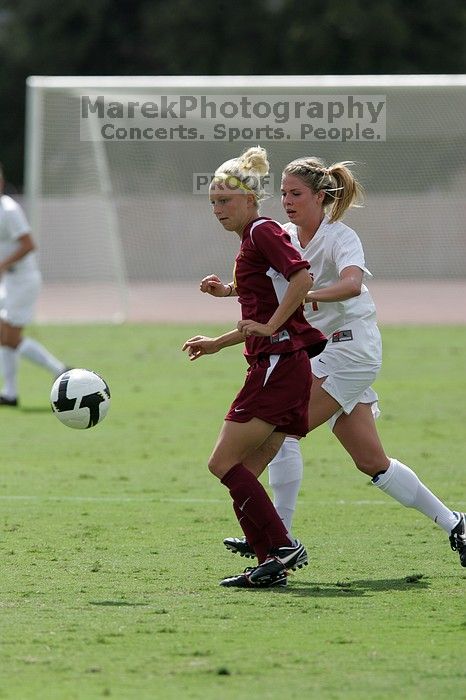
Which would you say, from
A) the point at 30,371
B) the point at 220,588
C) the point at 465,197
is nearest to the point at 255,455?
the point at 220,588

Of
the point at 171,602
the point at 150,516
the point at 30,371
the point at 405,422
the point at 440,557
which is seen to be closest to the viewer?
the point at 171,602

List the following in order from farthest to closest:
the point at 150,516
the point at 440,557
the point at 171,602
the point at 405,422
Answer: the point at 405,422
the point at 150,516
the point at 440,557
the point at 171,602

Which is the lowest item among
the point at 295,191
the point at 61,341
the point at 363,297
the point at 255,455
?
the point at 61,341

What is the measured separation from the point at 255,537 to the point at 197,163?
17.5 m

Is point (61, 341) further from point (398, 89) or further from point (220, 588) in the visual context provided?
point (220, 588)

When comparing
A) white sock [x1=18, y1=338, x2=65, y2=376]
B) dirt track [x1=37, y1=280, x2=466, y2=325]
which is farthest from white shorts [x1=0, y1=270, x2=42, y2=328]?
dirt track [x1=37, y1=280, x2=466, y2=325]

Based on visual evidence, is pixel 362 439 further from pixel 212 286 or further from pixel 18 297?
pixel 18 297

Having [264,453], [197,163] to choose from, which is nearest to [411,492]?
[264,453]

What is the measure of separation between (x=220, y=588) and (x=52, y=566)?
35.8 inches

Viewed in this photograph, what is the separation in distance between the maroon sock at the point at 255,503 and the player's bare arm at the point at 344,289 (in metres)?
0.84

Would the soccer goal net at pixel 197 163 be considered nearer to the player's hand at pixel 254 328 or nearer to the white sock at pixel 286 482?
the white sock at pixel 286 482

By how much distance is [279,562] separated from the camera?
19.1 feet

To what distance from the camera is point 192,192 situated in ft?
80.9

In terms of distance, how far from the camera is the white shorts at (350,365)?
632 cm
